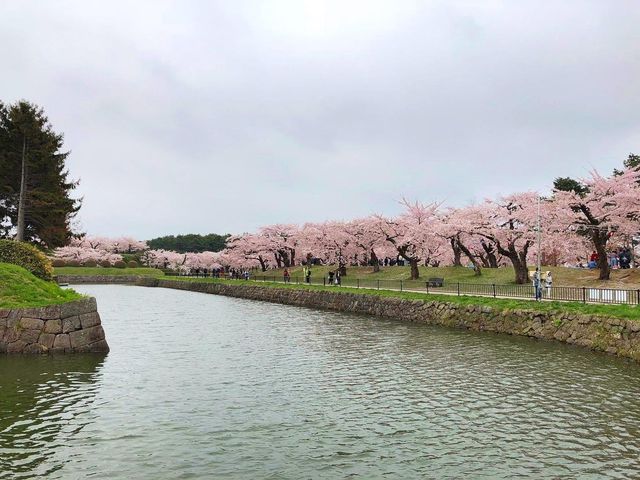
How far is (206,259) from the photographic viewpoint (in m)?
131

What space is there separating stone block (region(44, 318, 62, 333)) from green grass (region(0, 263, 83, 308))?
27.7 inches

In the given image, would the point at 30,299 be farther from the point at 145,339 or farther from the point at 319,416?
the point at 319,416

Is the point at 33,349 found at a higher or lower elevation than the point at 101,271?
lower

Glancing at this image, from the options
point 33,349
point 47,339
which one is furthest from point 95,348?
point 33,349

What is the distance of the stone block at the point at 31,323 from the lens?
61.4 ft

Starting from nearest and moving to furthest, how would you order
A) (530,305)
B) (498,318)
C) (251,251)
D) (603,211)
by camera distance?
(530,305) → (498,318) → (603,211) → (251,251)

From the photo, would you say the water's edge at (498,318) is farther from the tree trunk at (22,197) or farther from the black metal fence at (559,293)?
the tree trunk at (22,197)

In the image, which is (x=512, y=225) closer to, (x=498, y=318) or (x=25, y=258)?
(x=498, y=318)

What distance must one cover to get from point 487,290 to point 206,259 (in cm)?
10475

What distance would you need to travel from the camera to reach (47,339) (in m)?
18.8

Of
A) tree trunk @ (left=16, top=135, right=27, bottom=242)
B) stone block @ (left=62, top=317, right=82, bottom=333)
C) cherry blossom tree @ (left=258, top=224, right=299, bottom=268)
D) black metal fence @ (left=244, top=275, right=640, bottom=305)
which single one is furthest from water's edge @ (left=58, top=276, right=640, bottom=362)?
cherry blossom tree @ (left=258, top=224, right=299, bottom=268)

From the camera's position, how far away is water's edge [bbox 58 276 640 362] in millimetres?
20547

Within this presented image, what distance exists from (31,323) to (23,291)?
1.97 meters

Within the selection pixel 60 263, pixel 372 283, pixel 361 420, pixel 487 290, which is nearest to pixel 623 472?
pixel 361 420
